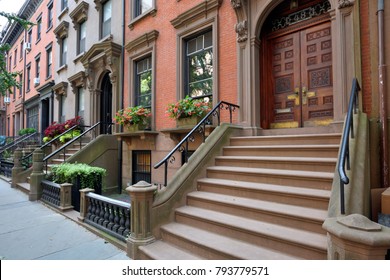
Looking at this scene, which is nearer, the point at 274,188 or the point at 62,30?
the point at 274,188

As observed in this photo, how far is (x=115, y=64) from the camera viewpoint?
34.8ft

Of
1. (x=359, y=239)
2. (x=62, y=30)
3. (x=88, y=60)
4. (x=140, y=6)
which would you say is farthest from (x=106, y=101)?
(x=359, y=239)

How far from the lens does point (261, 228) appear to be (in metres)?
3.32

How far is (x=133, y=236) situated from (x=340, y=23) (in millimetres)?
5707

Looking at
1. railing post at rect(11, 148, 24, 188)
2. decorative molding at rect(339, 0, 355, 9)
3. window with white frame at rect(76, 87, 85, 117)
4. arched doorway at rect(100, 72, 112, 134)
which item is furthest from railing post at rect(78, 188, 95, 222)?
window with white frame at rect(76, 87, 85, 117)

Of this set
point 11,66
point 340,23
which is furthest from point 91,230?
point 11,66

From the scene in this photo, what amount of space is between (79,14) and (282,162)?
14111mm

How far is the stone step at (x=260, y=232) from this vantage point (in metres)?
2.83

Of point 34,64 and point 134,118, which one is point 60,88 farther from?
point 134,118

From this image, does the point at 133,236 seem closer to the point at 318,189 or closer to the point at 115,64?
the point at 318,189

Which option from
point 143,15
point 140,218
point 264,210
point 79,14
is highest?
point 79,14

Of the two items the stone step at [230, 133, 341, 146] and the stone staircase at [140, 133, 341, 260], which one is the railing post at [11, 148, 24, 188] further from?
the stone step at [230, 133, 341, 146]

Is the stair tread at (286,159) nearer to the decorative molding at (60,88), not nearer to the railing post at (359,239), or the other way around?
the railing post at (359,239)

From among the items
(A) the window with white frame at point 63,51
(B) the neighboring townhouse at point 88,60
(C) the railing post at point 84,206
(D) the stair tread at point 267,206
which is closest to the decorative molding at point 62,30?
(B) the neighboring townhouse at point 88,60
